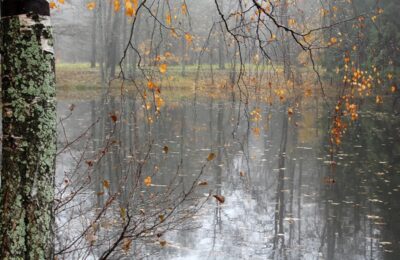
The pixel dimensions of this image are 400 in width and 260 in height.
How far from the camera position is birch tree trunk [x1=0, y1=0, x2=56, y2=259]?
8.80ft

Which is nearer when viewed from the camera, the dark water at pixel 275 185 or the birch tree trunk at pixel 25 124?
the birch tree trunk at pixel 25 124

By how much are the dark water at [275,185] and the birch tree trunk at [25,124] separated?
7.14 ft

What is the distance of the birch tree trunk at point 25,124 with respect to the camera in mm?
2684

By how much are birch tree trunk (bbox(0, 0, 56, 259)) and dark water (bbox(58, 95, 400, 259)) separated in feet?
7.14

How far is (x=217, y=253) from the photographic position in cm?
796

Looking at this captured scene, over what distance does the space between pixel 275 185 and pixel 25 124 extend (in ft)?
31.3

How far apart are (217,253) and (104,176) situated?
14.5 ft

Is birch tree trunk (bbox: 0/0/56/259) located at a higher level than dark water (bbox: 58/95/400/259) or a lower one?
higher

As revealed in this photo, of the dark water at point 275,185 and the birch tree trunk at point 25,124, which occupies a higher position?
the birch tree trunk at point 25,124

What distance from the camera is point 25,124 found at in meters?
2.71

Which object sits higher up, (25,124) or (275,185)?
(25,124)

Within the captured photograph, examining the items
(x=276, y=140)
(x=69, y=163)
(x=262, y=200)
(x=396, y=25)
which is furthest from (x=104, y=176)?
(x=396, y=25)

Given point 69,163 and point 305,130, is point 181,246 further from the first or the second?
point 305,130

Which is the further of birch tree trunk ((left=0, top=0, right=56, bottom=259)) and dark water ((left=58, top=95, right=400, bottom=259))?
dark water ((left=58, top=95, right=400, bottom=259))
